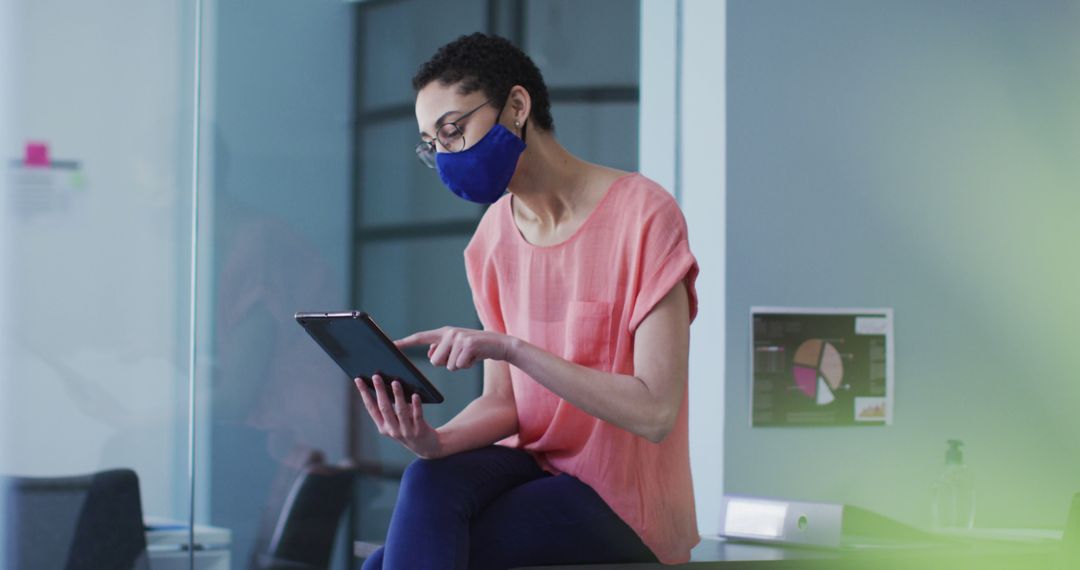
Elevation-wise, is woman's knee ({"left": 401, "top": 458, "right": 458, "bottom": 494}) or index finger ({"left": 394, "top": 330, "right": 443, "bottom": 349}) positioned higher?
index finger ({"left": 394, "top": 330, "right": 443, "bottom": 349})

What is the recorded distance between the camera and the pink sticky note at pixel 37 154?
7.88 ft

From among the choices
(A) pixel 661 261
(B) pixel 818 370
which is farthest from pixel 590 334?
(B) pixel 818 370

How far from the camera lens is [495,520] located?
1.43 metres

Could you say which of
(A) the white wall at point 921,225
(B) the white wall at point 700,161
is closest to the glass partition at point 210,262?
(B) the white wall at point 700,161

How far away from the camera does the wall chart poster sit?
245 cm

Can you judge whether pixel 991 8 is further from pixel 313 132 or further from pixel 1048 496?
pixel 313 132

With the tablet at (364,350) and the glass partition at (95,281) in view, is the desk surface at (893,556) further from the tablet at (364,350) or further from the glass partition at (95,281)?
the glass partition at (95,281)

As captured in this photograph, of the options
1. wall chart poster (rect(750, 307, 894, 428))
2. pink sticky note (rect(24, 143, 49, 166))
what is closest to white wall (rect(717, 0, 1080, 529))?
wall chart poster (rect(750, 307, 894, 428))

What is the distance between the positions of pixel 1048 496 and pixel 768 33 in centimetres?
121

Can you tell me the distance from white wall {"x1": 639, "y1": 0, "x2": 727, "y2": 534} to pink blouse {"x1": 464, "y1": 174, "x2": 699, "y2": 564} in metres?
0.92

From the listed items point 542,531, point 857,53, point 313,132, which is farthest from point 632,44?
point 542,531

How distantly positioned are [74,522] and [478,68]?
57.1 inches

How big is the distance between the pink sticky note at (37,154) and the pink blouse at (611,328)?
127 cm

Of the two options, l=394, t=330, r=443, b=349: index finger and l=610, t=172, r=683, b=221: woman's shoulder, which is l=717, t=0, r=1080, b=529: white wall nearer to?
l=610, t=172, r=683, b=221: woman's shoulder
